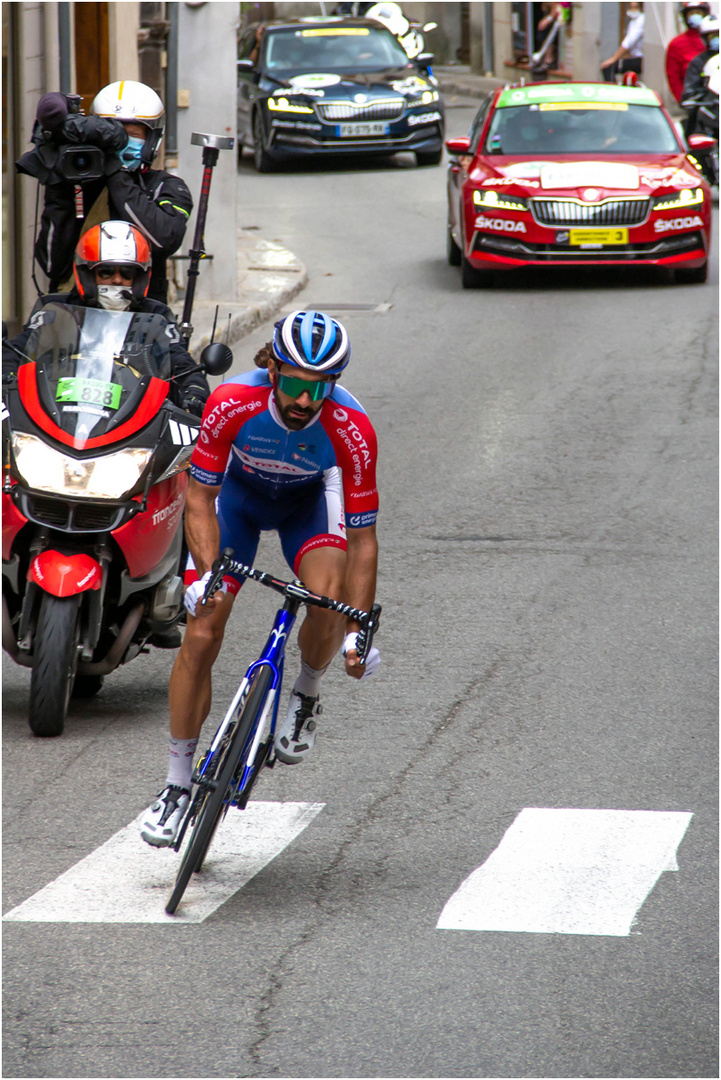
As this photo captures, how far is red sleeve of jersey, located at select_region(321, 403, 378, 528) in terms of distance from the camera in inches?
221

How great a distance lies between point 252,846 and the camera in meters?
5.98

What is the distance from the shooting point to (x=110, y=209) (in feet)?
27.1

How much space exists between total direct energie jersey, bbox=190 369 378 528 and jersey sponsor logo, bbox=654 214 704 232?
11.3 metres

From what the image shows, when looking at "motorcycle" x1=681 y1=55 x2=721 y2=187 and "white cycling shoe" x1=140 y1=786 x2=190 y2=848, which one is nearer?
"white cycling shoe" x1=140 y1=786 x2=190 y2=848

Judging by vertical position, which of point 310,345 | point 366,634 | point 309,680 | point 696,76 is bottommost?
point 696,76

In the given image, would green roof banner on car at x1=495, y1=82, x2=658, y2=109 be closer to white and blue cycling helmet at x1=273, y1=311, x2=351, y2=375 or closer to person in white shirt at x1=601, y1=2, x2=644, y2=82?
white and blue cycling helmet at x1=273, y1=311, x2=351, y2=375

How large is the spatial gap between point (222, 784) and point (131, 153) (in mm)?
4087

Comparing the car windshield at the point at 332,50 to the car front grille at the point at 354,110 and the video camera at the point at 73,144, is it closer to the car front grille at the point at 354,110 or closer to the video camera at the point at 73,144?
the car front grille at the point at 354,110

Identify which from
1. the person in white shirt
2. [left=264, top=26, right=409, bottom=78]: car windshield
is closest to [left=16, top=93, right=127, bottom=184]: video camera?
[left=264, top=26, right=409, bottom=78]: car windshield

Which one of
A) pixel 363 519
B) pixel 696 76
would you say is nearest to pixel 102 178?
pixel 363 519

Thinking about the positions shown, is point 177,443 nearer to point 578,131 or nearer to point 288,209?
point 578,131

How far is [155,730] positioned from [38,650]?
2.22ft

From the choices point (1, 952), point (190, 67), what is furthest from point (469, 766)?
point (190, 67)

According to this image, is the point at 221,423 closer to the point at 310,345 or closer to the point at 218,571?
the point at 310,345
